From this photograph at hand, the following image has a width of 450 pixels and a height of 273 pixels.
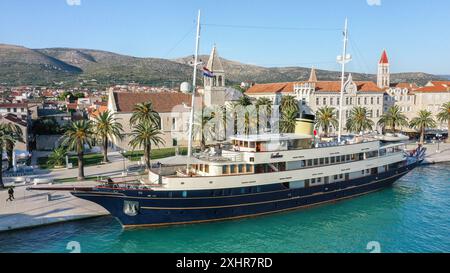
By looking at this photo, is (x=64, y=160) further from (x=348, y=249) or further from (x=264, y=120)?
(x=348, y=249)

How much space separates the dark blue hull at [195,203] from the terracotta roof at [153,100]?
28.3m

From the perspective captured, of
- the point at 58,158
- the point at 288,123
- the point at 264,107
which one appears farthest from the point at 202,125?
the point at 58,158

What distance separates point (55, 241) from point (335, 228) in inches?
727

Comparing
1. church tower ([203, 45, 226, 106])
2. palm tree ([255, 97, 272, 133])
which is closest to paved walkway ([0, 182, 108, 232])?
palm tree ([255, 97, 272, 133])

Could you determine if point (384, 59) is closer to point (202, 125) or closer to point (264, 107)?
point (264, 107)

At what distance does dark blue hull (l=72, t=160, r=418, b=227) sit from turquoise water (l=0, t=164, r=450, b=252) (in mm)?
630

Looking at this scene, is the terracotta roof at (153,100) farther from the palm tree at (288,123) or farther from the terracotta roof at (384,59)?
the terracotta roof at (384,59)

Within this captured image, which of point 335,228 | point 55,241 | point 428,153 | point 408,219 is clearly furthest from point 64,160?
point 428,153

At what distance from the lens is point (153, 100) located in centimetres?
5603

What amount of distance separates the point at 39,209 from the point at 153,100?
3165cm

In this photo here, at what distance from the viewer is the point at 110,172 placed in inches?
1478

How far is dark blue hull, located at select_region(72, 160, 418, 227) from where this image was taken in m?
25.2

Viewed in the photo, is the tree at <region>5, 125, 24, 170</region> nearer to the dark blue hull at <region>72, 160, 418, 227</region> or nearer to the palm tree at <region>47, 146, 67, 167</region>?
the palm tree at <region>47, 146, 67, 167</region>

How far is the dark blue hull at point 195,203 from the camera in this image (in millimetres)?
25219
